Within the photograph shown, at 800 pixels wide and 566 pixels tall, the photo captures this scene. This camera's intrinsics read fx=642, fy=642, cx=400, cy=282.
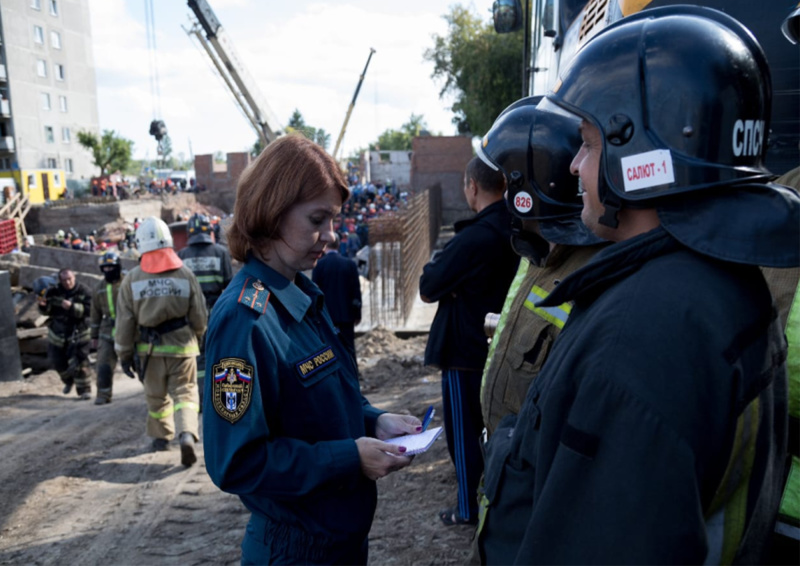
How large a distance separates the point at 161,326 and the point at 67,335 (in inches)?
189

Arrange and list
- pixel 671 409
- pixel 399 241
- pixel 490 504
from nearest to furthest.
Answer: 1. pixel 671 409
2. pixel 490 504
3. pixel 399 241

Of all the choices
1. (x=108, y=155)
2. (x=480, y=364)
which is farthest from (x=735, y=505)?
(x=108, y=155)

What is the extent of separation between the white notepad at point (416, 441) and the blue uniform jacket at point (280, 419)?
0.57 feet

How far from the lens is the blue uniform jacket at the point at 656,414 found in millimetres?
1059

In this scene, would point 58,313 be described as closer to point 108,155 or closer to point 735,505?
point 735,505

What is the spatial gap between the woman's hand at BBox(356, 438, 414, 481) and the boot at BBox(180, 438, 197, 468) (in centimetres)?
444

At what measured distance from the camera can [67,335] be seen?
10.1m

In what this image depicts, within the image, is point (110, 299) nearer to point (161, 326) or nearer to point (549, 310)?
point (161, 326)

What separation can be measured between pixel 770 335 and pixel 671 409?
0.36 meters

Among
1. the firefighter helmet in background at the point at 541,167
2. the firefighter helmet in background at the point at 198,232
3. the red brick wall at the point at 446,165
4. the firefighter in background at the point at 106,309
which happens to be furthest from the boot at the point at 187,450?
the red brick wall at the point at 446,165

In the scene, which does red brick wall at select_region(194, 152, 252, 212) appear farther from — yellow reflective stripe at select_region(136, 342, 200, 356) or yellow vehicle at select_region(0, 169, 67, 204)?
yellow reflective stripe at select_region(136, 342, 200, 356)

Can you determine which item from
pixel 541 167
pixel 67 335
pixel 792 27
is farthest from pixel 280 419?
pixel 67 335

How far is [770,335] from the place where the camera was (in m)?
1.26

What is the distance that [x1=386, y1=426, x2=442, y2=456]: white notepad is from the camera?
213 centimetres
